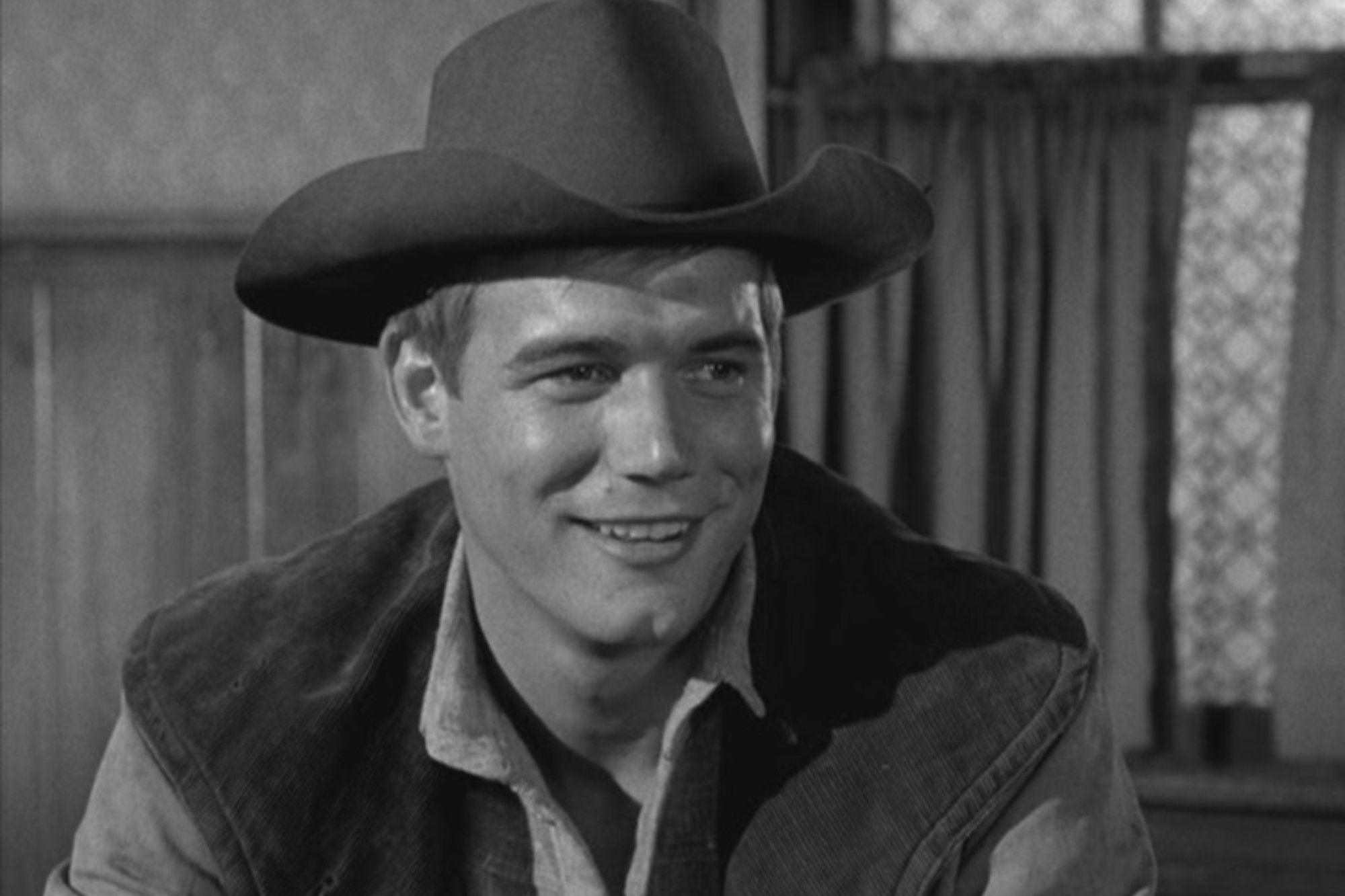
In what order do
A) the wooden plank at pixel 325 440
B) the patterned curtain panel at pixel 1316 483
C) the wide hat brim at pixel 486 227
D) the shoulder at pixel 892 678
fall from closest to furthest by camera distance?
the wide hat brim at pixel 486 227 → the shoulder at pixel 892 678 → the patterned curtain panel at pixel 1316 483 → the wooden plank at pixel 325 440

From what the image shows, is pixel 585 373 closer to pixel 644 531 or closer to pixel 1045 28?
pixel 644 531

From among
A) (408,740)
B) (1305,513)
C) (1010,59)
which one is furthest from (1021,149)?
(408,740)

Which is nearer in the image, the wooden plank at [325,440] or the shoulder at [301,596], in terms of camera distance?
the shoulder at [301,596]

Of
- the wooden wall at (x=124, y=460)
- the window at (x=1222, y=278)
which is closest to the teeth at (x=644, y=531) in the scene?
the window at (x=1222, y=278)

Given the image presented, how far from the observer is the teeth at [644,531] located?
135cm

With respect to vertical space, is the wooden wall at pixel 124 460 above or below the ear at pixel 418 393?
below

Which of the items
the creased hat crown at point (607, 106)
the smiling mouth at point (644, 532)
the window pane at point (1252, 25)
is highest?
the window pane at point (1252, 25)

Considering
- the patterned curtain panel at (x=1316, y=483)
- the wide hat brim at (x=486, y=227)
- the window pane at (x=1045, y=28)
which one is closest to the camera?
the wide hat brim at (x=486, y=227)

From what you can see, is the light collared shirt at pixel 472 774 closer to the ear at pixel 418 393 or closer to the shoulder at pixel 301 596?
the shoulder at pixel 301 596

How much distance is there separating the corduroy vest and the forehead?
35 centimetres

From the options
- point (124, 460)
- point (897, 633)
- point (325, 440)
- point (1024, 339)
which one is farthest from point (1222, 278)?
point (897, 633)

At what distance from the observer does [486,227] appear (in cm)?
132

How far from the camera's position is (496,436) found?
4.58 ft

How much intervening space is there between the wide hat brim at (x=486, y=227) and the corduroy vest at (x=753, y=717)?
0.26 metres
